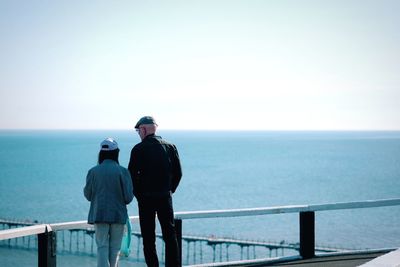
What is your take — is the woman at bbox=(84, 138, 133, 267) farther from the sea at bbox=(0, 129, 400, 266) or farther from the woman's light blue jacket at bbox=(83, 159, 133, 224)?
the sea at bbox=(0, 129, 400, 266)

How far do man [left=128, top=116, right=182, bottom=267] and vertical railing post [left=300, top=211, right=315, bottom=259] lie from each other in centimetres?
Result: 216

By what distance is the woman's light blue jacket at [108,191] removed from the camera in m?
5.07

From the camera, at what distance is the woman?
5.08m

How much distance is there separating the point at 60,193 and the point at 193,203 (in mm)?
30815

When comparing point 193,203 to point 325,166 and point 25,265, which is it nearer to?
point 25,265

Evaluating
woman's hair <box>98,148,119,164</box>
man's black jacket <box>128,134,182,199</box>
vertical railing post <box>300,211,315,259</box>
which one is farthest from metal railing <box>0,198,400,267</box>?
woman's hair <box>98,148,119,164</box>

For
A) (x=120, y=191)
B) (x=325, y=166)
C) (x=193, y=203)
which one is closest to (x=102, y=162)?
(x=120, y=191)

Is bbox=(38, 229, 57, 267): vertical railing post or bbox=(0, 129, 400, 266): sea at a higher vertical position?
bbox=(38, 229, 57, 267): vertical railing post

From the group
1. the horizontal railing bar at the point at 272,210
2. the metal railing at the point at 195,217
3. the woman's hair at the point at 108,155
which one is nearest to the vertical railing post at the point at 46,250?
the metal railing at the point at 195,217

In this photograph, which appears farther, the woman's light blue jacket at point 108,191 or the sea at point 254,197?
the sea at point 254,197

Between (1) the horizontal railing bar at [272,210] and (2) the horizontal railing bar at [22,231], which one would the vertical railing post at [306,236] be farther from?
(2) the horizontal railing bar at [22,231]

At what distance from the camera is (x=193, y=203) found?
318ft

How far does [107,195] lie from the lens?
16.7 feet

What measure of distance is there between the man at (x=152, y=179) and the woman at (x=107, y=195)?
0.19 m
